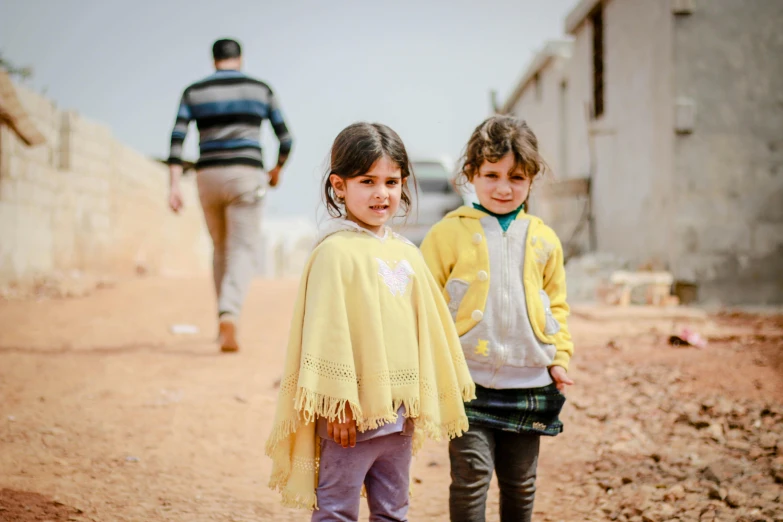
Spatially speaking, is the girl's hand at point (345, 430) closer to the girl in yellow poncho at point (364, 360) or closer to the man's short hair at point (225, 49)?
the girl in yellow poncho at point (364, 360)

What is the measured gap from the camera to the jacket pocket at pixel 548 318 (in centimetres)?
222

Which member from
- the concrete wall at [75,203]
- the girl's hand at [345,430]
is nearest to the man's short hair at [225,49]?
the girl's hand at [345,430]

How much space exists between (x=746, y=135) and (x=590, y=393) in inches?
229

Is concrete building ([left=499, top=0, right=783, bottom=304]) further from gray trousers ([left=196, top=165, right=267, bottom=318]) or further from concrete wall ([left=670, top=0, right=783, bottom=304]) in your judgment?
gray trousers ([left=196, top=165, right=267, bottom=318])

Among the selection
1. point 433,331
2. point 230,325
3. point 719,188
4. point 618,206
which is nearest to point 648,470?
point 433,331

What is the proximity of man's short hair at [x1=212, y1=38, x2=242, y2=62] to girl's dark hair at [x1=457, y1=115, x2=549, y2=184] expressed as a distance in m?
2.96

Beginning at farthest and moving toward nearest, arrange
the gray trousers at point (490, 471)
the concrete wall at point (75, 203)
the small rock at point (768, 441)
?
1. the concrete wall at point (75, 203)
2. the small rock at point (768, 441)
3. the gray trousers at point (490, 471)

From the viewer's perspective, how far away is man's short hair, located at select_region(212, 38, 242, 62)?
4711mm

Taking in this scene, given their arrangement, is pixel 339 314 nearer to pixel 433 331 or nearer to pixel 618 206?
pixel 433 331

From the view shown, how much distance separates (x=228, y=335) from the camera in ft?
15.2

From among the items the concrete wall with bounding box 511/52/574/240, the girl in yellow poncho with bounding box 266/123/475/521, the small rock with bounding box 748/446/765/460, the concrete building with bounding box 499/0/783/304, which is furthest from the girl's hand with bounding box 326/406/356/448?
the concrete wall with bounding box 511/52/574/240

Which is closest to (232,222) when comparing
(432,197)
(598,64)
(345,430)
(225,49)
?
(225,49)

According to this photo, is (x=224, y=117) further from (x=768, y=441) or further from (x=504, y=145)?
(x=768, y=441)

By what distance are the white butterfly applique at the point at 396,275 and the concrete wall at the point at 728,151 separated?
7332mm
